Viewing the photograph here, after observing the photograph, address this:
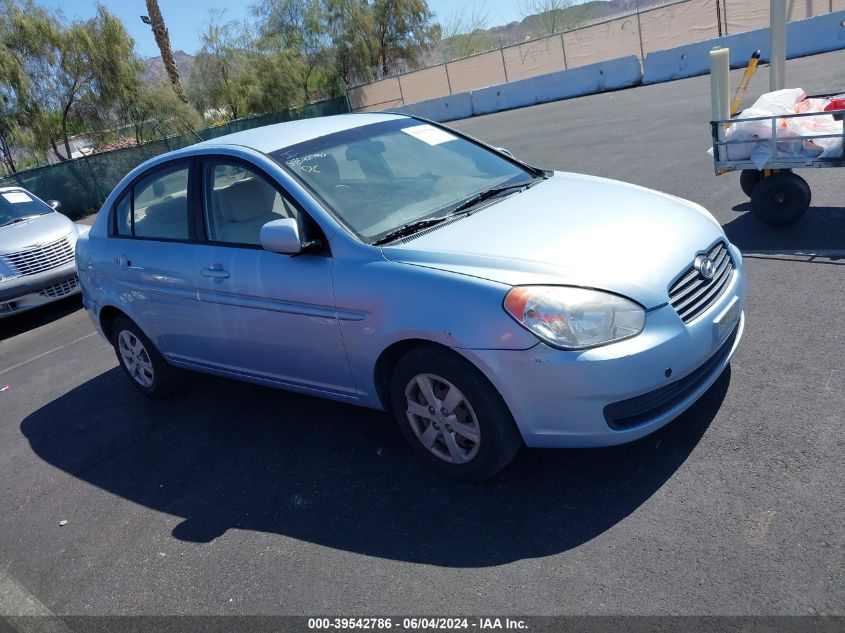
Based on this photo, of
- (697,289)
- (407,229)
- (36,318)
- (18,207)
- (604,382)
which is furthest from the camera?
(18,207)

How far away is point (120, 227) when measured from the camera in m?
5.49

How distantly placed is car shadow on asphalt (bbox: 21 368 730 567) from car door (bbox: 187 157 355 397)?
1.46 ft

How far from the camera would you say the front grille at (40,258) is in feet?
30.0

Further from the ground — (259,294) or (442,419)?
(259,294)

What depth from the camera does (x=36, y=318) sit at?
9.84 meters

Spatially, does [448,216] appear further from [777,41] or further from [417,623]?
[777,41]

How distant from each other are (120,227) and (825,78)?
13.8 m

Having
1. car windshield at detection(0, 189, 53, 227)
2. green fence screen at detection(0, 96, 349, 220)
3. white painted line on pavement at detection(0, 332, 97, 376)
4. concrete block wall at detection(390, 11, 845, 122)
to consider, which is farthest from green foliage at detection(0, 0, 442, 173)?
white painted line on pavement at detection(0, 332, 97, 376)

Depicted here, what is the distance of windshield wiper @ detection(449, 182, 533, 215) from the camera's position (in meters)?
4.20

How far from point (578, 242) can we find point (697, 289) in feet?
1.97

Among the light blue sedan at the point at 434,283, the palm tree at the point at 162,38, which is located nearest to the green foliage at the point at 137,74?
the palm tree at the point at 162,38

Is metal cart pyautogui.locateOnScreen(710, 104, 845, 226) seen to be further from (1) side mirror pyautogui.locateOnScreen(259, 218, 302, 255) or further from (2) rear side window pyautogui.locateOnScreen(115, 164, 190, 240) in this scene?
(2) rear side window pyautogui.locateOnScreen(115, 164, 190, 240)

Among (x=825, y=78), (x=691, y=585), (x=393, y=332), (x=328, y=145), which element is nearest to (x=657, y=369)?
(x=691, y=585)

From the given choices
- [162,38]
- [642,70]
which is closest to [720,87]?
[642,70]
